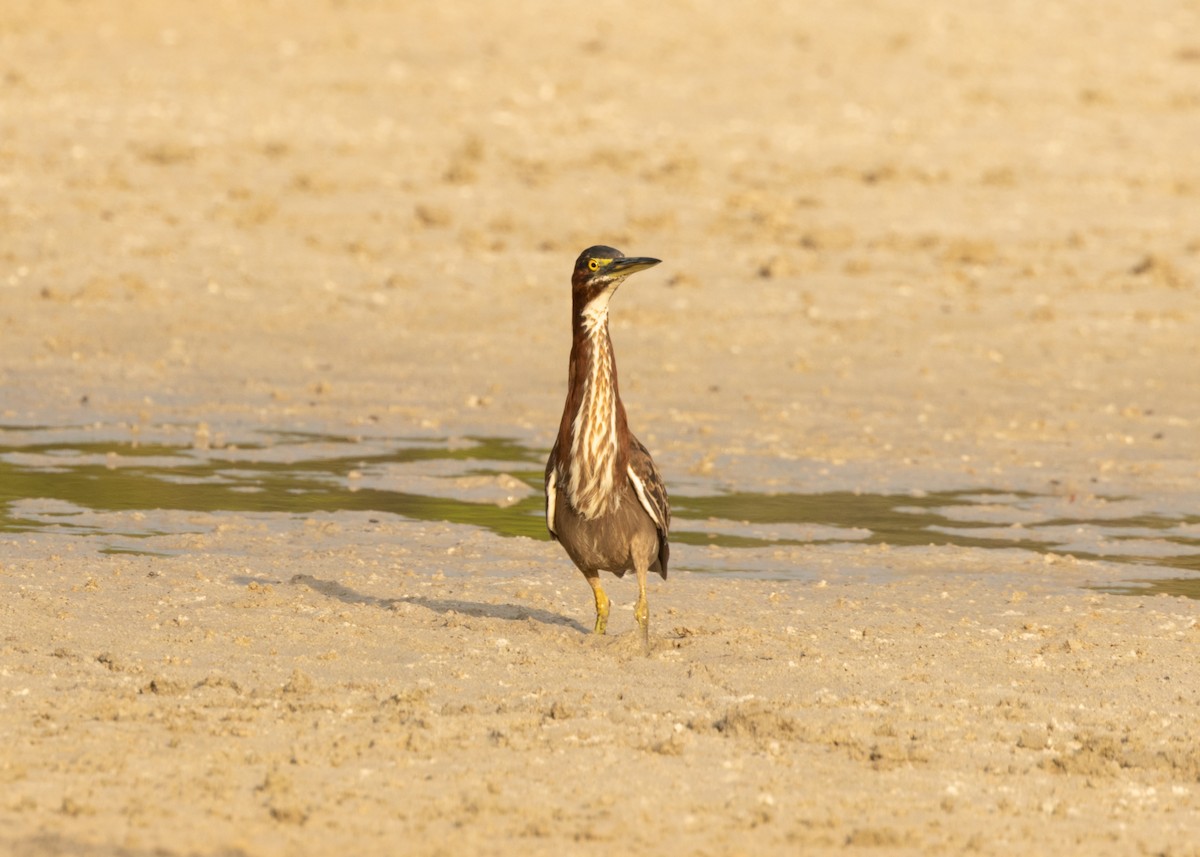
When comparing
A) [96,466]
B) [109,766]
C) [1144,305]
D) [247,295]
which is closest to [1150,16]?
[1144,305]

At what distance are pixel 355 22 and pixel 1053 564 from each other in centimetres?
1645

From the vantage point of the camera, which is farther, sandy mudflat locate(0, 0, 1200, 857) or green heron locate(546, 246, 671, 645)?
green heron locate(546, 246, 671, 645)

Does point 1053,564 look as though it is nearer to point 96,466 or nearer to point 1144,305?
point 96,466

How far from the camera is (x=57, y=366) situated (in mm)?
15211

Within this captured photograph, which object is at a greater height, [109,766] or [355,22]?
[355,22]

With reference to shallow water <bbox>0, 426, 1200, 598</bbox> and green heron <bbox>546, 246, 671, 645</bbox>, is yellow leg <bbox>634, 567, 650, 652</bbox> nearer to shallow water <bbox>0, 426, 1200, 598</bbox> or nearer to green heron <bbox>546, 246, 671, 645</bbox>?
green heron <bbox>546, 246, 671, 645</bbox>

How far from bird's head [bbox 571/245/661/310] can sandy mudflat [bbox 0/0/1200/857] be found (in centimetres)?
139

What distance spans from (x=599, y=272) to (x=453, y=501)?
3733 millimetres

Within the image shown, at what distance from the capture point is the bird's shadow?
919cm

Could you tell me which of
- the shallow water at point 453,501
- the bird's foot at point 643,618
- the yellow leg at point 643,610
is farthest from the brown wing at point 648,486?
the shallow water at point 453,501

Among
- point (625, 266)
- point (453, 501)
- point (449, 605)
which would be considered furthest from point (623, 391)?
point (625, 266)

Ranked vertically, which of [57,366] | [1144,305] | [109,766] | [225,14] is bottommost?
[109,766]

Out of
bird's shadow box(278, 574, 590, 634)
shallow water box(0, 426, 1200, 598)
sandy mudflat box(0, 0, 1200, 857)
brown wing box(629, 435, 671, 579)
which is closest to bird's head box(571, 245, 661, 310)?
brown wing box(629, 435, 671, 579)

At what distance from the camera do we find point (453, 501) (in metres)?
11.9
